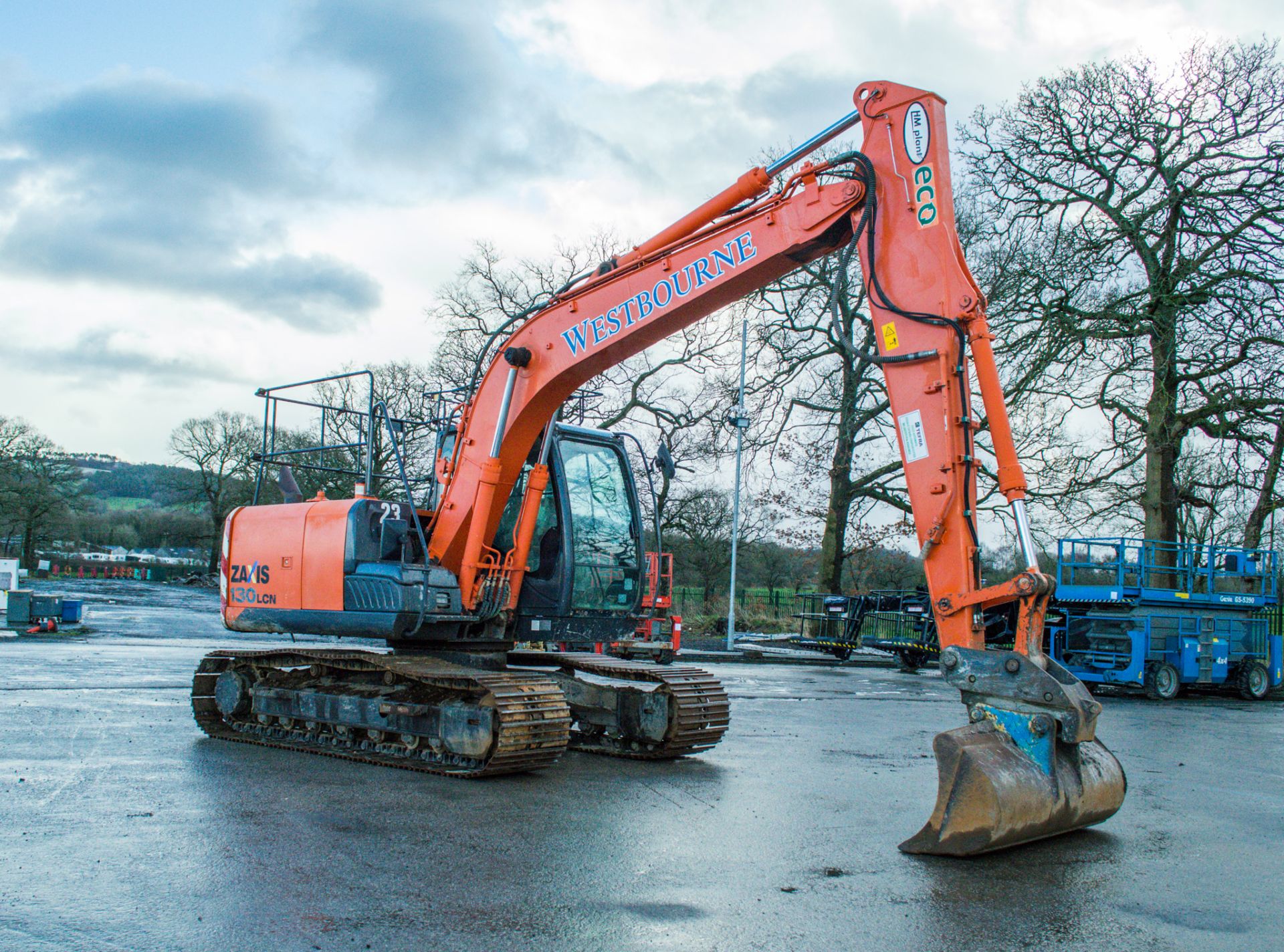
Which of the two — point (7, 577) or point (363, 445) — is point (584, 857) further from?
point (7, 577)

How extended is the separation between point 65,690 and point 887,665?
16733 mm

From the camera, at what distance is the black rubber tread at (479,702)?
740 centimetres

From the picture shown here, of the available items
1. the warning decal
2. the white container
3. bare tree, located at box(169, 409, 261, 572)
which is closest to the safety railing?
the warning decal

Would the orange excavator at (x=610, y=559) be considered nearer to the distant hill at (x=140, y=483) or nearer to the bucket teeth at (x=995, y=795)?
the bucket teeth at (x=995, y=795)

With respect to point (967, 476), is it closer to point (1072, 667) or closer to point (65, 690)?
point (65, 690)

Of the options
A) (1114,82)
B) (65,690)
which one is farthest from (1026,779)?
(1114,82)

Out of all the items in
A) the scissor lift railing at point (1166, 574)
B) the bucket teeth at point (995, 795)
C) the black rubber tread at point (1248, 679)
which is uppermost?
the scissor lift railing at point (1166, 574)

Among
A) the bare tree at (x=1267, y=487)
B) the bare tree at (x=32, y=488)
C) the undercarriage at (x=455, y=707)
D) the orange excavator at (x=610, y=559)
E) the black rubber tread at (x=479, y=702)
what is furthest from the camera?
the bare tree at (x=32, y=488)

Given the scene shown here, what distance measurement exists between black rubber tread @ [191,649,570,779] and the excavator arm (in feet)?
2.83

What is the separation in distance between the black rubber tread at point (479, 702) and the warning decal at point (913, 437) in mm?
3175

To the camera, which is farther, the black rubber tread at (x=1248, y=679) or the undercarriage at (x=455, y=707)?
the black rubber tread at (x=1248, y=679)

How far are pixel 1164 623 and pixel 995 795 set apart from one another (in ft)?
48.0

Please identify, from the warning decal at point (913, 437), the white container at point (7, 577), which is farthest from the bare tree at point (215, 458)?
the warning decal at point (913, 437)

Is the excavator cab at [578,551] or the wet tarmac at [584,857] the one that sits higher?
the excavator cab at [578,551]
